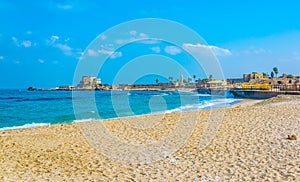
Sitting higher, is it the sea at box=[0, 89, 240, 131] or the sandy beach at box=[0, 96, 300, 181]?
the sandy beach at box=[0, 96, 300, 181]

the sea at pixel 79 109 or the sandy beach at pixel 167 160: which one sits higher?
the sandy beach at pixel 167 160

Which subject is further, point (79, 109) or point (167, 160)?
point (79, 109)

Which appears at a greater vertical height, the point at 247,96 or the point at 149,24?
the point at 149,24

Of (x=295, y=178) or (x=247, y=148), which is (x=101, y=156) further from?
(x=295, y=178)

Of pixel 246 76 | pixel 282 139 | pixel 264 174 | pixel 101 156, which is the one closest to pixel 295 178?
pixel 264 174

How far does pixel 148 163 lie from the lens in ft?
21.3

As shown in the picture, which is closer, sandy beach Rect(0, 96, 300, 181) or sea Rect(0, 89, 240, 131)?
sandy beach Rect(0, 96, 300, 181)

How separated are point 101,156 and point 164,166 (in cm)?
191

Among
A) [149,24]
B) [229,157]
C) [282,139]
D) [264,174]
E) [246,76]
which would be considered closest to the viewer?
[264,174]

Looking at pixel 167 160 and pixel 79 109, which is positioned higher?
pixel 167 160

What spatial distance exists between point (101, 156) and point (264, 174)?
3.89m

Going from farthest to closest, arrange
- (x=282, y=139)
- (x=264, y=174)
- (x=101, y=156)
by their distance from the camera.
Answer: (x=282, y=139), (x=101, y=156), (x=264, y=174)

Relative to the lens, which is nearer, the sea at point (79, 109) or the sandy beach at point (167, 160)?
the sandy beach at point (167, 160)

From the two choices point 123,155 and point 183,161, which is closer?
point 183,161
